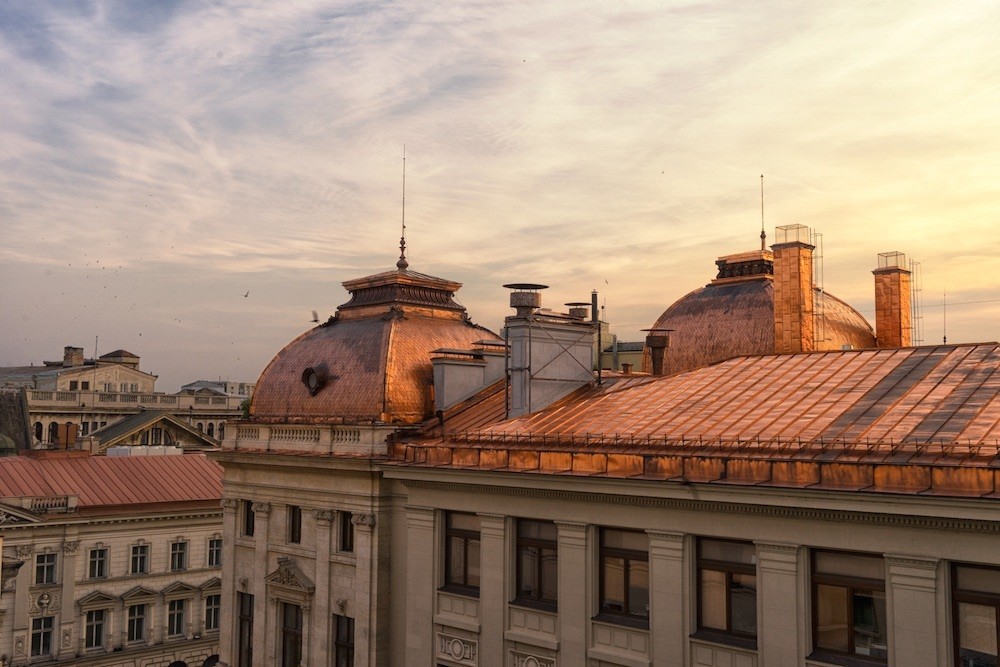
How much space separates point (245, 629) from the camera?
38.7 m

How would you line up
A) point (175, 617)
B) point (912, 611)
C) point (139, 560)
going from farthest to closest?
point (175, 617) → point (139, 560) → point (912, 611)

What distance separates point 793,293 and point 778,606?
54.4 feet

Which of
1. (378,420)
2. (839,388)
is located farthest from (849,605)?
(378,420)

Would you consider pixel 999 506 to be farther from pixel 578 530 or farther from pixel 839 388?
pixel 578 530

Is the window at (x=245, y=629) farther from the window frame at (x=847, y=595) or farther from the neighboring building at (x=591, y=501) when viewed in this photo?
the window frame at (x=847, y=595)

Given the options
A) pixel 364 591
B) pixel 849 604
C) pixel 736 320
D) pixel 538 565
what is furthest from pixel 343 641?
pixel 736 320

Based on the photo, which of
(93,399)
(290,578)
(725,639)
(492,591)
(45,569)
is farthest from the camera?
(93,399)

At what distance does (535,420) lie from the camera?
102 feet

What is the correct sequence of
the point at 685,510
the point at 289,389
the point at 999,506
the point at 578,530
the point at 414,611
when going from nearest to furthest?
1. the point at 999,506
2. the point at 685,510
3. the point at 578,530
4. the point at 414,611
5. the point at 289,389

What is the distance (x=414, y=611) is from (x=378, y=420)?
6719 millimetres

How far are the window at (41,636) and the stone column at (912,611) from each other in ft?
162

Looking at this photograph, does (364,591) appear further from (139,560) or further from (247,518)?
(139,560)

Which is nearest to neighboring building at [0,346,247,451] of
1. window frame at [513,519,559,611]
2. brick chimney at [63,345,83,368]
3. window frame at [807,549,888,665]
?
brick chimney at [63,345,83,368]

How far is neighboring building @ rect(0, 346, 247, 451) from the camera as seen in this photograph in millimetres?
95625
